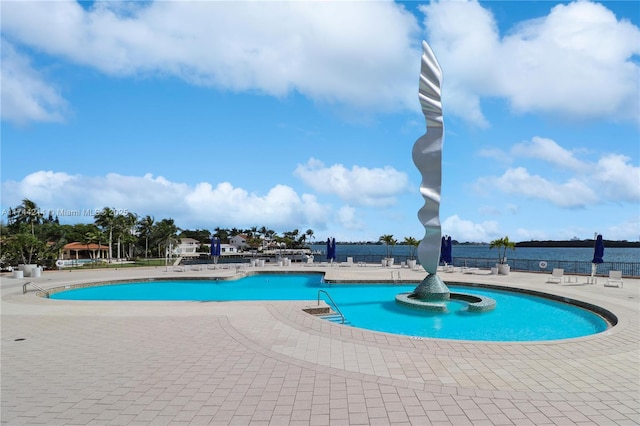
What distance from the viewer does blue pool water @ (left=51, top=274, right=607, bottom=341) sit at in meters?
11.3

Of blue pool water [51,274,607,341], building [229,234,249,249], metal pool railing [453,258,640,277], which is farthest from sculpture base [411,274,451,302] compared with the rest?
building [229,234,249,249]

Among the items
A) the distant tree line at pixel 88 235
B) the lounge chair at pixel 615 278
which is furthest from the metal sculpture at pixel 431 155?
the distant tree line at pixel 88 235

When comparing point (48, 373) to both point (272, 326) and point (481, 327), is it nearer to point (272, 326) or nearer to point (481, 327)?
point (272, 326)

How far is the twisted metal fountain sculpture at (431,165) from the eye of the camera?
14445mm

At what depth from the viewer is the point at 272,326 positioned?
971cm

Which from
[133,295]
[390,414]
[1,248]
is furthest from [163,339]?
[1,248]

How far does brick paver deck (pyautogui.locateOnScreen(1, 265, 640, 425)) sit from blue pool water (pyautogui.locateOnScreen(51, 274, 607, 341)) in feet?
7.50

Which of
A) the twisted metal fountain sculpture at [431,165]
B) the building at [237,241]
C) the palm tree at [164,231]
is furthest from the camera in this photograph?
the building at [237,241]

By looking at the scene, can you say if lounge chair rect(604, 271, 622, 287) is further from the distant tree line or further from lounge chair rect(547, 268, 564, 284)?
the distant tree line

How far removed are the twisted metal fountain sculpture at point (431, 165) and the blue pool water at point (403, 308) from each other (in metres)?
0.82

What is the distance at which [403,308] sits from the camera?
14297 mm

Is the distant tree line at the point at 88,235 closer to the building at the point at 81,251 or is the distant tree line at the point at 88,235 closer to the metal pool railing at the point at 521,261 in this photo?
the building at the point at 81,251

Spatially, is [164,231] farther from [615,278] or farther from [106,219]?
[615,278]

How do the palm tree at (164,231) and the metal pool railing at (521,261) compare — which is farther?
the palm tree at (164,231)
